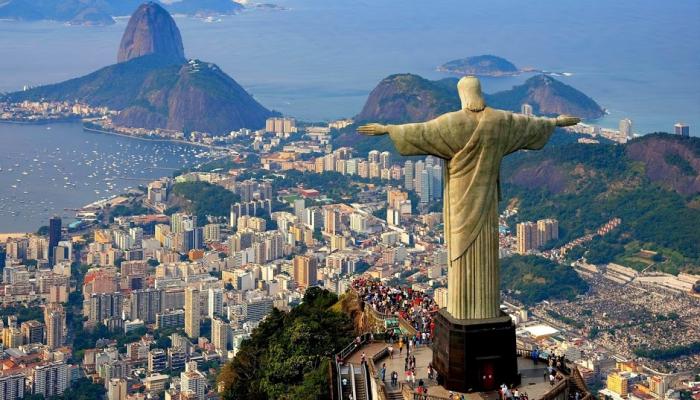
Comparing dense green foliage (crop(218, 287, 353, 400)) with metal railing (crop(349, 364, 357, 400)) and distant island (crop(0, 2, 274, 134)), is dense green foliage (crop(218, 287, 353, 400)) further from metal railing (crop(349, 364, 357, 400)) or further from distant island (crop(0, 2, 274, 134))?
distant island (crop(0, 2, 274, 134))

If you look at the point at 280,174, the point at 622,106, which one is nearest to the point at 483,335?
the point at 280,174

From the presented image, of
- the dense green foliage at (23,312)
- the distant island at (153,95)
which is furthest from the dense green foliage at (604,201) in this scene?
the distant island at (153,95)

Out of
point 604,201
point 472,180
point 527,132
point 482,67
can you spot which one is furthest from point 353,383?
point 482,67

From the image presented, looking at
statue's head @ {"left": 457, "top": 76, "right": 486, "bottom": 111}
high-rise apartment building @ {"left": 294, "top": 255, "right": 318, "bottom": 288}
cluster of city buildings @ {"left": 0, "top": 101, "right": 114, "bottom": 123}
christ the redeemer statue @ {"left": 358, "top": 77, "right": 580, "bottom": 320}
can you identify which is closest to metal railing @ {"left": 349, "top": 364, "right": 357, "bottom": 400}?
christ the redeemer statue @ {"left": 358, "top": 77, "right": 580, "bottom": 320}

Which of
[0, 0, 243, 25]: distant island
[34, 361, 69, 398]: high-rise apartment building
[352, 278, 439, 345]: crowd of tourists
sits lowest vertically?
[34, 361, 69, 398]: high-rise apartment building

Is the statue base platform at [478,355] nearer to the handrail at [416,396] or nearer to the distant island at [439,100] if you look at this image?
the handrail at [416,396]

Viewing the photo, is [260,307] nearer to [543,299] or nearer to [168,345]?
[168,345]

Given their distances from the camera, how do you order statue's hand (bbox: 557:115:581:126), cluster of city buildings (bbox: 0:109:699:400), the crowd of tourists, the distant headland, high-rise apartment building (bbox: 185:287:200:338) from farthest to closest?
1. the distant headland
2. high-rise apartment building (bbox: 185:287:200:338)
3. cluster of city buildings (bbox: 0:109:699:400)
4. the crowd of tourists
5. statue's hand (bbox: 557:115:581:126)
